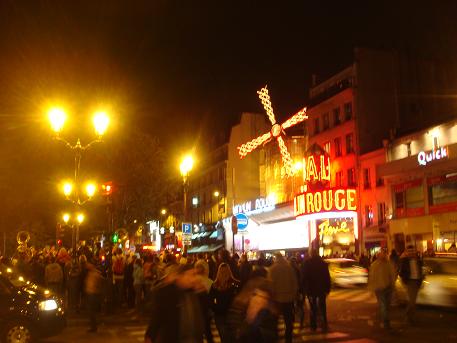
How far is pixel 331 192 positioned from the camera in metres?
41.2

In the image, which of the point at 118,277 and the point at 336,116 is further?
the point at 336,116

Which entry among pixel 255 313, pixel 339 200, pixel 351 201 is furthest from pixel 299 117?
pixel 255 313

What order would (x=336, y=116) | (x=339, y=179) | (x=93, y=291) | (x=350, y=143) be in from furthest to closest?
(x=336, y=116) < (x=339, y=179) < (x=350, y=143) < (x=93, y=291)

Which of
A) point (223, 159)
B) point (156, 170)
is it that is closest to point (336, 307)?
point (156, 170)

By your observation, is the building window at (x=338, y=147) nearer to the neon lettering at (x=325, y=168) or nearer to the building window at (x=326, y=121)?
the building window at (x=326, y=121)

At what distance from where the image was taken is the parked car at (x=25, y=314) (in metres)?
11.8

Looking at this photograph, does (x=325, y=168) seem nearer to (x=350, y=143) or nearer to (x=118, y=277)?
(x=350, y=143)

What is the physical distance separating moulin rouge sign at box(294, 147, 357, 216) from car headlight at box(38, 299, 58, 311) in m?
30.5

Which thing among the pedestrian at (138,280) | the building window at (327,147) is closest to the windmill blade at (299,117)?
the building window at (327,147)

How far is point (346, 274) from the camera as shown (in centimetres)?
2672

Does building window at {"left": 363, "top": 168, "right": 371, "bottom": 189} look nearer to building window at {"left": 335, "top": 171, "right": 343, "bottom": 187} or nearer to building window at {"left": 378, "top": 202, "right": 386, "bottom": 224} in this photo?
building window at {"left": 378, "top": 202, "right": 386, "bottom": 224}

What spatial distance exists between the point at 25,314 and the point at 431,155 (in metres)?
26.3

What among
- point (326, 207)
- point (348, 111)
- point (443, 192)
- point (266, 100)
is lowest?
point (326, 207)

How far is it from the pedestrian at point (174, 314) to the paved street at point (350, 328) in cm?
670
